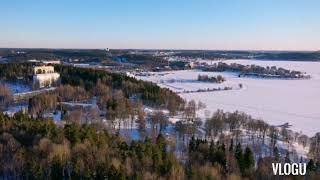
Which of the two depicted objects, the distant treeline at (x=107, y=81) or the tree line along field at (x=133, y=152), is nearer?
the tree line along field at (x=133, y=152)

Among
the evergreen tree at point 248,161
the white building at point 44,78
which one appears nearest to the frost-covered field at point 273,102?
the evergreen tree at point 248,161

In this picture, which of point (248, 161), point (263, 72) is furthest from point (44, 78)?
point (263, 72)

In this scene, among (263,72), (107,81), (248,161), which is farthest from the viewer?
(263,72)

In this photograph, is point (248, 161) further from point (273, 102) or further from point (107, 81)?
point (107, 81)

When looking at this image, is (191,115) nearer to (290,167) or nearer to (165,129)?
(165,129)

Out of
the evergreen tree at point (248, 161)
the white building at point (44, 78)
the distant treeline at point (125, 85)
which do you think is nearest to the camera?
the evergreen tree at point (248, 161)

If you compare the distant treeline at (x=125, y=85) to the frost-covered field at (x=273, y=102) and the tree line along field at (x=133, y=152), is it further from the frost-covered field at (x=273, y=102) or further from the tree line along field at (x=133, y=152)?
the tree line along field at (x=133, y=152)

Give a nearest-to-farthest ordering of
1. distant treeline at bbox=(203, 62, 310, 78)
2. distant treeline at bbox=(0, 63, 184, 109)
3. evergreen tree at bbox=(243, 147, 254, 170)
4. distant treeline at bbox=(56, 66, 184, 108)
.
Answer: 1. evergreen tree at bbox=(243, 147, 254, 170)
2. distant treeline at bbox=(56, 66, 184, 108)
3. distant treeline at bbox=(0, 63, 184, 109)
4. distant treeline at bbox=(203, 62, 310, 78)

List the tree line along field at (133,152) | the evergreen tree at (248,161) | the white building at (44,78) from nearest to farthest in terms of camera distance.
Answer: the tree line along field at (133,152)
the evergreen tree at (248,161)
the white building at (44,78)

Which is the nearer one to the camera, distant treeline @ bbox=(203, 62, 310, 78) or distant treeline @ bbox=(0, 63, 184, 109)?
distant treeline @ bbox=(0, 63, 184, 109)

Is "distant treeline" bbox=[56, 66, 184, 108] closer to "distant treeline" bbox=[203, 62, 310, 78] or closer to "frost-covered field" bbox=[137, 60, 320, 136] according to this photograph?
"frost-covered field" bbox=[137, 60, 320, 136]

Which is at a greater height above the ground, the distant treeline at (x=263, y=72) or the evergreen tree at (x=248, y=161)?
the evergreen tree at (x=248, y=161)

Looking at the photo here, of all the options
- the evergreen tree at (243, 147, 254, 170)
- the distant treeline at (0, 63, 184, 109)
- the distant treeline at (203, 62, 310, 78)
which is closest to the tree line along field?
the evergreen tree at (243, 147, 254, 170)
